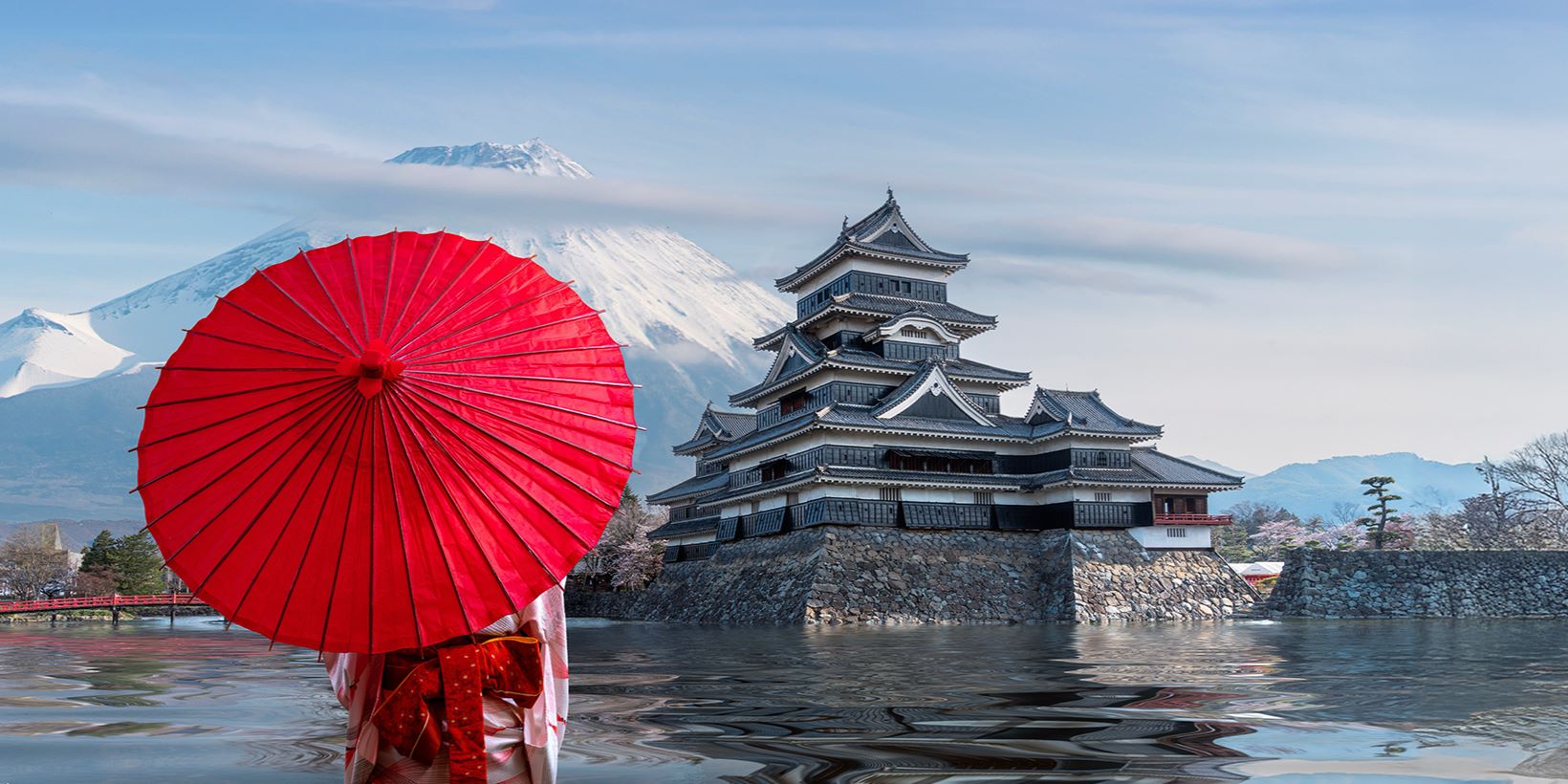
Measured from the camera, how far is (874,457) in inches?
1373

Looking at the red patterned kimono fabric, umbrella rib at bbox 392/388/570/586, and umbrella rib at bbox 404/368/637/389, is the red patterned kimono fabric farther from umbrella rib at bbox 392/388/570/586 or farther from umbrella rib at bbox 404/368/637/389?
umbrella rib at bbox 404/368/637/389

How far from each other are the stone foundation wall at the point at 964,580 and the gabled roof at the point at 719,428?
10.3 meters

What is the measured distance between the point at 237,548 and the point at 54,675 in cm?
1403

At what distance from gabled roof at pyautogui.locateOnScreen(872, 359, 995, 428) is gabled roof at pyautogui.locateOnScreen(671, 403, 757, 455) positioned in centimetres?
1175

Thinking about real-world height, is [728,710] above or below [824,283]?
below

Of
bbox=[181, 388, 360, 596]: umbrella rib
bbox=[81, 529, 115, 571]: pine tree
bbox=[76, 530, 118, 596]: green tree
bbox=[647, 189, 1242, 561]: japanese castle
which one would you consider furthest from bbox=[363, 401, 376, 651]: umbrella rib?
bbox=[81, 529, 115, 571]: pine tree

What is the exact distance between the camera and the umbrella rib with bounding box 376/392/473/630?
344 cm

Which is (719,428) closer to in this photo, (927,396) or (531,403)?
(927,396)

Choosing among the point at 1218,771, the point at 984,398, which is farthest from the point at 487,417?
the point at 984,398

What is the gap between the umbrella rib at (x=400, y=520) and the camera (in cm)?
342

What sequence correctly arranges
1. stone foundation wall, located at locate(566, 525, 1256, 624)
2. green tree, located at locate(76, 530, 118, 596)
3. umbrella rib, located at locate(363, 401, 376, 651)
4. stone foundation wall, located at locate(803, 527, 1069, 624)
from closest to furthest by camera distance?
umbrella rib, located at locate(363, 401, 376, 651) < stone foundation wall, located at locate(803, 527, 1069, 624) < stone foundation wall, located at locate(566, 525, 1256, 624) < green tree, located at locate(76, 530, 118, 596)

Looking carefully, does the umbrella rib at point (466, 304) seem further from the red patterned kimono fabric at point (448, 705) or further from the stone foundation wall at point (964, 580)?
the stone foundation wall at point (964, 580)

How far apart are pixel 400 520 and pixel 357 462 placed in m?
0.22

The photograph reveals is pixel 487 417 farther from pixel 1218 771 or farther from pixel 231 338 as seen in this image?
pixel 1218 771
